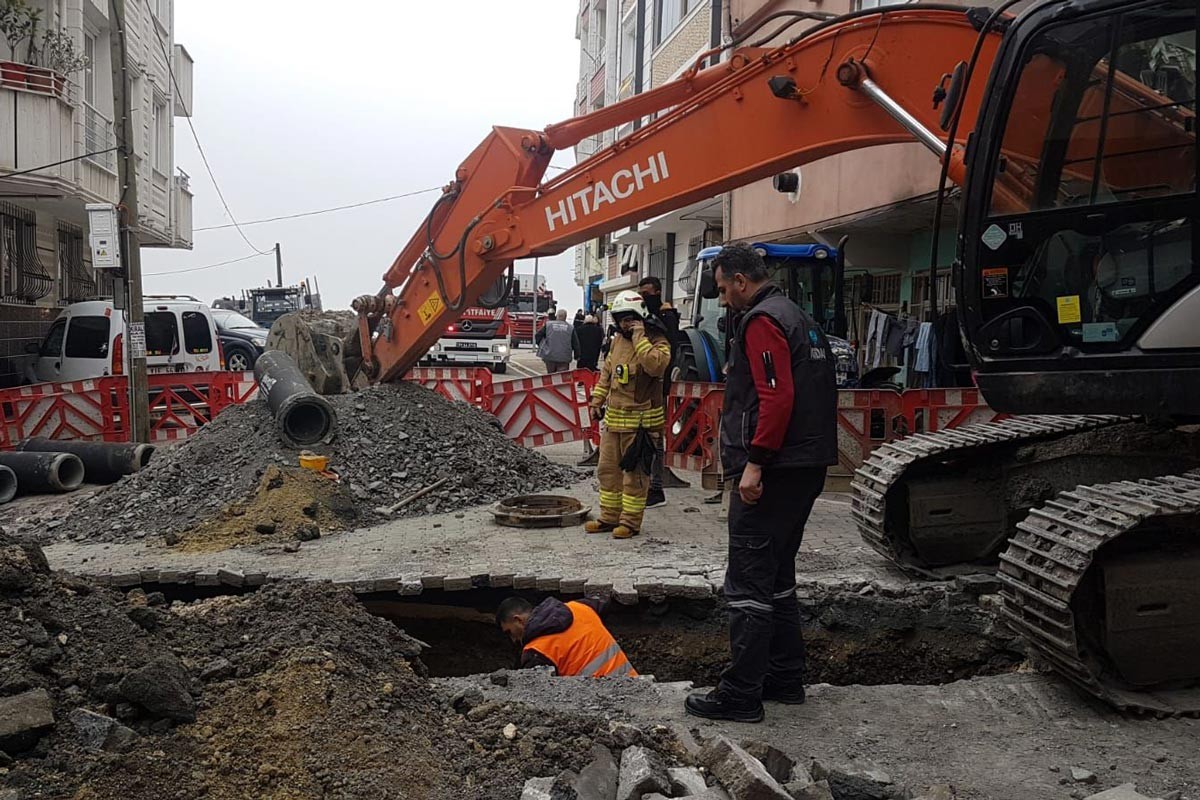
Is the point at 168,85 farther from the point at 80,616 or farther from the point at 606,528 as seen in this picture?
the point at 80,616

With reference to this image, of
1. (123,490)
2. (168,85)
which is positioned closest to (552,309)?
(168,85)

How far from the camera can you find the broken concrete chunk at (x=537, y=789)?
3311 millimetres

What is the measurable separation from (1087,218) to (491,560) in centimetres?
416

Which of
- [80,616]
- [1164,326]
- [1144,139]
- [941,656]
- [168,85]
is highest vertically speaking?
[168,85]

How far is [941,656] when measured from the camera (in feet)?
19.3

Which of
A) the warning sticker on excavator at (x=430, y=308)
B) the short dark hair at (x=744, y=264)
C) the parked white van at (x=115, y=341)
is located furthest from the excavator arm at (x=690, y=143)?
the parked white van at (x=115, y=341)

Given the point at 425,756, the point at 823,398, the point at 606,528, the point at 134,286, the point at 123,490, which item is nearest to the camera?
the point at 425,756

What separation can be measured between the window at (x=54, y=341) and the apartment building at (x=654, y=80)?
8671 millimetres

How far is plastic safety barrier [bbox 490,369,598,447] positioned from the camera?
12445mm

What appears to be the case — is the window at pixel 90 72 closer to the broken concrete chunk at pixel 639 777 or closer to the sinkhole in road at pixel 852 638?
the sinkhole in road at pixel 852 638

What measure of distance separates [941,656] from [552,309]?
4077 cm

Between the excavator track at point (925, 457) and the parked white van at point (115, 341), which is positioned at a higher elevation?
the parked white van at point (115, 341)

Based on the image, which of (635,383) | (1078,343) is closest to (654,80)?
(635,383)

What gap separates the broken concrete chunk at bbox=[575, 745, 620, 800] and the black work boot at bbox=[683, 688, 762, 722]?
841mm
